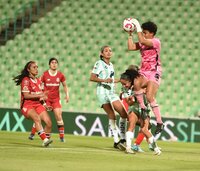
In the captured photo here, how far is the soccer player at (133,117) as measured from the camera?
12.9 meters

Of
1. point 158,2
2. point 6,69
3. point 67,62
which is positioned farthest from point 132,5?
point 6,69

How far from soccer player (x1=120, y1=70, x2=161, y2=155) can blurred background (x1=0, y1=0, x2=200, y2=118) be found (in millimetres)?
9632

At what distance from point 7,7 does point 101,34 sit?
341 cm

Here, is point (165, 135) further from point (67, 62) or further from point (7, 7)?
point (7, 7)

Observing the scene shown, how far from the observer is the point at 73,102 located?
76.4 feet

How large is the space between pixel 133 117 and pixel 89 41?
11.5m

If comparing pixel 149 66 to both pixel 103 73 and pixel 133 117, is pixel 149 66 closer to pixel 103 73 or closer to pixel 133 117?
pixel 133 117

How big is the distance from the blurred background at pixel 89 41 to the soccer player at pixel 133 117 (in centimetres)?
963

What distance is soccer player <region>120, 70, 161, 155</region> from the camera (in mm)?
12906

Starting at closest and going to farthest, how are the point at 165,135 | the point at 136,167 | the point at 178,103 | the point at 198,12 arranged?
the point at 136,167 < the point at 165,135 < the point at 178,103 < the point at 198,12

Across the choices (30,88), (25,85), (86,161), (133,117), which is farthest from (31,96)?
(86,161)

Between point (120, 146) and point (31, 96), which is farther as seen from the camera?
point (31, 96)

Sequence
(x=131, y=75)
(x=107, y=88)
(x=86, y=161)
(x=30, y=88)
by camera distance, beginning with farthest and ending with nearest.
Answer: (x=30, y=88) → (x=107, y=88) → (x=131, y=75) → (x=86, y=161)

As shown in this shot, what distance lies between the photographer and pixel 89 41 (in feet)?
80.4
